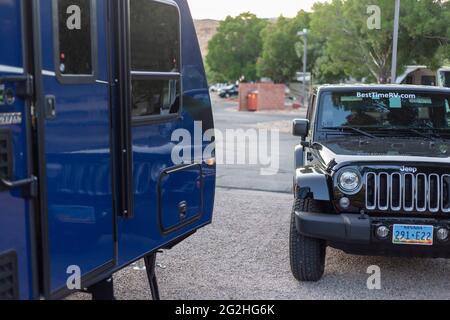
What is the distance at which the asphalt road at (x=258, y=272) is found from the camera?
4770mm

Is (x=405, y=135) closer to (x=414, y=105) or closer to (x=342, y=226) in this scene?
(x=414, y=105)

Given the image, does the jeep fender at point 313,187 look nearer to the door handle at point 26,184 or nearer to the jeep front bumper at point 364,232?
the jeep front bumper at point 364,232

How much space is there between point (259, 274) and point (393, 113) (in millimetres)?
2191

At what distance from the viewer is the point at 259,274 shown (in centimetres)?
522

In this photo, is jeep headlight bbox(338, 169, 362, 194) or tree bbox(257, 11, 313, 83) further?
tree bbox(257, 11, 313, 83)

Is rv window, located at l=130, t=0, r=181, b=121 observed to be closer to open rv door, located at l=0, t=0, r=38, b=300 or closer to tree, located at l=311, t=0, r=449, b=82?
open rv door, located at l=0, t=0, r=38, b=300

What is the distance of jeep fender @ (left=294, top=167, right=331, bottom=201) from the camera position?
4.73m

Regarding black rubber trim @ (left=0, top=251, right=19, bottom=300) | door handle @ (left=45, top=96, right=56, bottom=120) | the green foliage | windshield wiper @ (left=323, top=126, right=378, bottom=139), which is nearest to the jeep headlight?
windshield wiper @ (left=323, top=126, right=378, bottom=139)

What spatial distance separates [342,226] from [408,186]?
637 millimetres

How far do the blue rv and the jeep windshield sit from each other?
198cm

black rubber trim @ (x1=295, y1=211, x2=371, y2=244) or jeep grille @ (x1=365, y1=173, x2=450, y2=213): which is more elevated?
jeep grille @ (x1=365, y1=173, x2=450, y2=213)

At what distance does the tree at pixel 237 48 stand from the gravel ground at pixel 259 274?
163 feet
